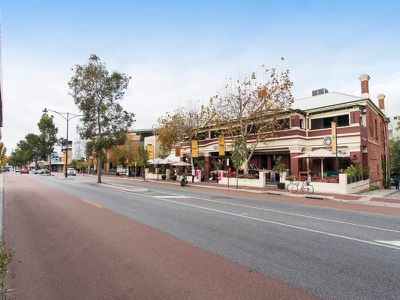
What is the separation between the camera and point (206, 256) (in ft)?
18.8

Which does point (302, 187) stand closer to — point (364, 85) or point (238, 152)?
point (238, 152)

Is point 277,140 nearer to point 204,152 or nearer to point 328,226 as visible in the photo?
point 204,152

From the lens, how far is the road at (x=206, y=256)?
4.23m

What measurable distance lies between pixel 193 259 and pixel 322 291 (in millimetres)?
2443

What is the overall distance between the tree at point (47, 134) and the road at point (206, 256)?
9246cm

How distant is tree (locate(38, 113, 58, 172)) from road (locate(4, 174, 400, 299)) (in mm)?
92457

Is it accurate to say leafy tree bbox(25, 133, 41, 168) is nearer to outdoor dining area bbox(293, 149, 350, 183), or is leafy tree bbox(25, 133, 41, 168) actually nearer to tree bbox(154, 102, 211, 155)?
tree bbox(154, 102, 211, 155)

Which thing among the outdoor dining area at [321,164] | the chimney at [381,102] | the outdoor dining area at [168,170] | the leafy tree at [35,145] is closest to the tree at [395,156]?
the chimney at [381,102]

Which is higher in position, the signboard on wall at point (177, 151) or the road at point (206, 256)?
the signboard on wall at point (177, 151)

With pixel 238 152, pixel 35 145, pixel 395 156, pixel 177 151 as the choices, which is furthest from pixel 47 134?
pixel 395 156

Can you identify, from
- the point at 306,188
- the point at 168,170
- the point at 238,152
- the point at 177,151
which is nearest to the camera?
the point at 306,188

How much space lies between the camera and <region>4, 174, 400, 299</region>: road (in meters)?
4.23

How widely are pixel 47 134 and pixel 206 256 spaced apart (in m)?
101

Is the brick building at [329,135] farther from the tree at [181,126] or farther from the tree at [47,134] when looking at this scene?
the tree at [47,134]
